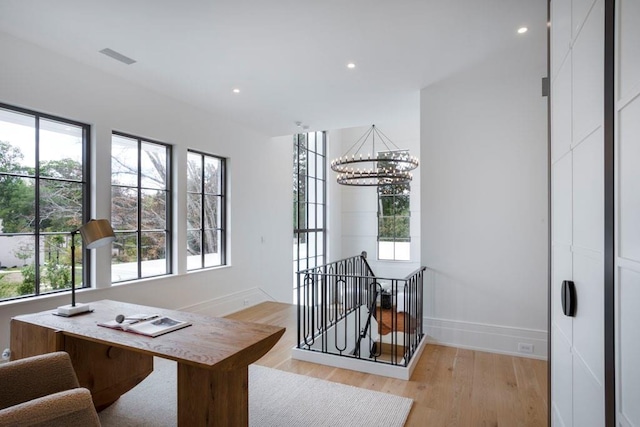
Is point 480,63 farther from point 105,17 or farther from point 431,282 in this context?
point 105,17

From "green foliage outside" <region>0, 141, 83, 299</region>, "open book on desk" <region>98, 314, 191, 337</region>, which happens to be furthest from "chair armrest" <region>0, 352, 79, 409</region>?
"green foliage outside" <region>0, 141, 83, 299</region>

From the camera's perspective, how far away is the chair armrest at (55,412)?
1172 millimetres

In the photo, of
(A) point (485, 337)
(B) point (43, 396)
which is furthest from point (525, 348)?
(B) point (43, 396)

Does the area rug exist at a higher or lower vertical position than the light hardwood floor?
higher

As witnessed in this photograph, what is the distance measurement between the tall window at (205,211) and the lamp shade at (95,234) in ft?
8.53

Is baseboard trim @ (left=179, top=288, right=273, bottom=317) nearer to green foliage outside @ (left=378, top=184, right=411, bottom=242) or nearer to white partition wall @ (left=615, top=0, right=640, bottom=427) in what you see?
green foliage outside @ (left=378, top=184, right=411, bottom=242)

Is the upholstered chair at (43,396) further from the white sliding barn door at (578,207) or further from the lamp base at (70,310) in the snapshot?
the white sliding barn door at (578,207)

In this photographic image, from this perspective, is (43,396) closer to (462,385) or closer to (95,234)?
(95,234)

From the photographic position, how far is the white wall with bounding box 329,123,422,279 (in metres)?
8.93

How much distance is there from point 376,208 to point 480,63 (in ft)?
19.0

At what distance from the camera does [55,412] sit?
4.06ft

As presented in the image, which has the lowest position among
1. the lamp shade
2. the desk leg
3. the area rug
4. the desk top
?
the area rug

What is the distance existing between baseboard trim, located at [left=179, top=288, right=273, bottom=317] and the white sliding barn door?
442 centimetres

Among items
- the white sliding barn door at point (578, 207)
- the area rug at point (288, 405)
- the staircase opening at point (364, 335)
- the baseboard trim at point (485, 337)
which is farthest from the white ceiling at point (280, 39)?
the area rug at point (288, 405)
